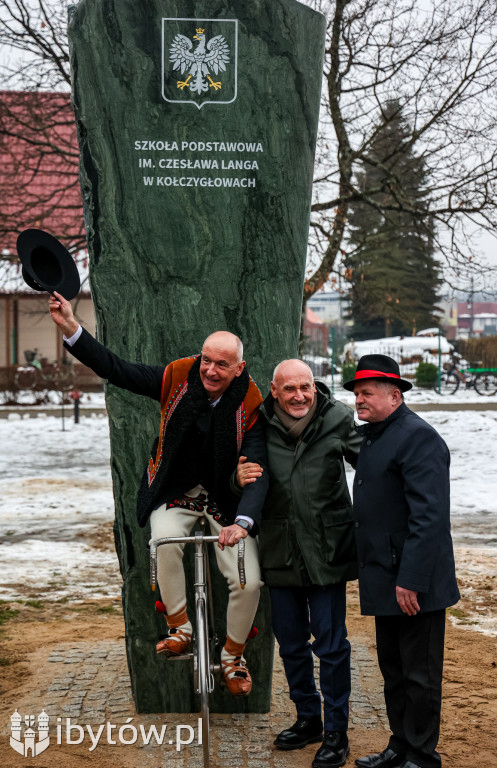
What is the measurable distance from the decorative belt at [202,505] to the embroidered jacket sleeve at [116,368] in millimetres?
449

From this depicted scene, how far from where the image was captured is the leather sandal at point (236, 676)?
3956 mm

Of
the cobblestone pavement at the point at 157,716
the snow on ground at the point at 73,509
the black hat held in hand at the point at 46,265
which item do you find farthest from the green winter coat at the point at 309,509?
the snow on ground at the point at 73,509

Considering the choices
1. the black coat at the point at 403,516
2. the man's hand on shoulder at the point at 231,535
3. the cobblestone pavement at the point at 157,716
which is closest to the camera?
the black coat at the point at 403,516

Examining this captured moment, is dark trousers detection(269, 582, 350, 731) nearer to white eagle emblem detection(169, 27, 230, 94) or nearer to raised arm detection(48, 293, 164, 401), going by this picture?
raised arm detection(48, 293, 164, 401)

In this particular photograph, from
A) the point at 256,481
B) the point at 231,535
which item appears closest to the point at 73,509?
the point at 256,481

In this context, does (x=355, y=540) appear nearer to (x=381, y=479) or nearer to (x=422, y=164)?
(x=381, y=479)

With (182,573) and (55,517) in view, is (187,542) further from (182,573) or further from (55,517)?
(55,517)

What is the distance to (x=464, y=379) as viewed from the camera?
27062 mm

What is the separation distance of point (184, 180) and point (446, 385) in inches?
959

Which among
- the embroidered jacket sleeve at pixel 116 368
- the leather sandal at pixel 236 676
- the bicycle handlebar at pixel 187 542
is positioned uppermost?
the embroidered jacket sleeve at pixel 116 368

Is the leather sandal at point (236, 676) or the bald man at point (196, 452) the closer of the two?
the bald man at point (196, 452)

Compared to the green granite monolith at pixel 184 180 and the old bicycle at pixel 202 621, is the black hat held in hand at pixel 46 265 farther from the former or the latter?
the old bicycle at pixel 202 621

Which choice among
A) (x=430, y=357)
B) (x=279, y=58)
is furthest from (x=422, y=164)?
(x=430, y=357)

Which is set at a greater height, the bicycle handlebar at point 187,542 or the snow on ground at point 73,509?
the bicycle handlebar at point 187,542
